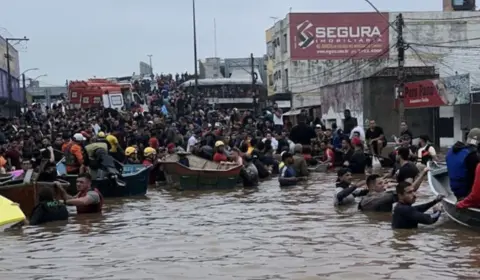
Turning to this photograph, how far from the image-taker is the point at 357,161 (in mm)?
24359

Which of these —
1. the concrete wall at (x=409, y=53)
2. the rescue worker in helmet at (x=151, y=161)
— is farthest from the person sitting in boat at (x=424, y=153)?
the concrete wall at (x=409, y=53)

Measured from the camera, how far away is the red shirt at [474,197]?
39.9ft

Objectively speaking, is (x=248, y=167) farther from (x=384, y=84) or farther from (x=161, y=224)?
(x=384, y=84)

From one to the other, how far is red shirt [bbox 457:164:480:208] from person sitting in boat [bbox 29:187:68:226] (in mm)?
7173

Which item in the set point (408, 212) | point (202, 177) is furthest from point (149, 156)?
point (408, 212)

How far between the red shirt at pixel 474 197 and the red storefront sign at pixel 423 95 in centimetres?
2673

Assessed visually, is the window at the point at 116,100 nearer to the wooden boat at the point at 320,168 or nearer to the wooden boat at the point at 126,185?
the wooden boat at the point at 320,168

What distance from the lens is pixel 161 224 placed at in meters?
15.4

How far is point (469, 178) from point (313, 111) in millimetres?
45231

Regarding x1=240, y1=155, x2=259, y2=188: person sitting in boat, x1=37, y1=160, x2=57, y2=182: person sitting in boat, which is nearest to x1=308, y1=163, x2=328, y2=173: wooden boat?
x1=240, y1=155, x2=259, y2=188: person sitting in boat

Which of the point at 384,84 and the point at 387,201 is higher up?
the point at 384,84

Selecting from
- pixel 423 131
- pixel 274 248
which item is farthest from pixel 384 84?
pixel 274 248

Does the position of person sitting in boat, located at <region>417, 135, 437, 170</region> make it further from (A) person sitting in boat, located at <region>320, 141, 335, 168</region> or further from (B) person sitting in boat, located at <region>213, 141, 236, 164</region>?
(A) person sitting in boat, located at <region>320, 141, 335, 168</region>

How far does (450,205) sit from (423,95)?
28.1 m
